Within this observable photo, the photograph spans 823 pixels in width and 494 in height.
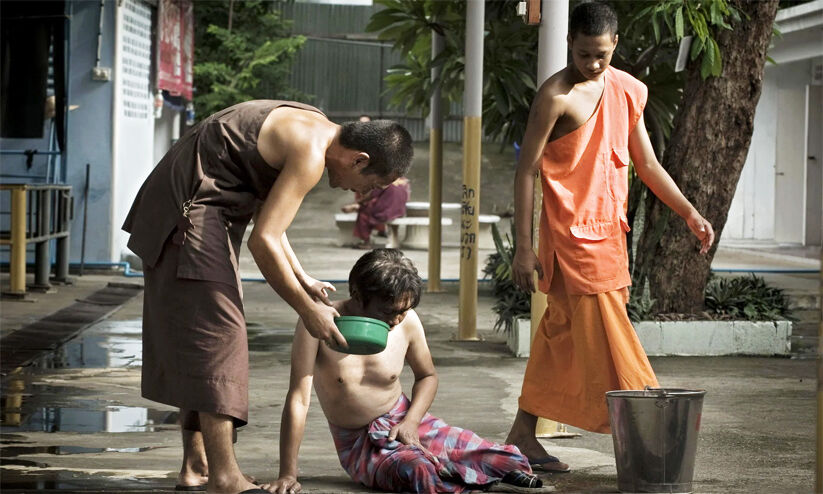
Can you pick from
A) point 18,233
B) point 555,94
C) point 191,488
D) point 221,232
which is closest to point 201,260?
point 221,232

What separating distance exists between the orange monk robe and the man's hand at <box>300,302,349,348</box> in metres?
1.38

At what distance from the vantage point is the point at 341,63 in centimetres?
3534

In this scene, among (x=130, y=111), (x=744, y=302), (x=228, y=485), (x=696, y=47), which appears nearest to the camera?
(x=228, y=485)

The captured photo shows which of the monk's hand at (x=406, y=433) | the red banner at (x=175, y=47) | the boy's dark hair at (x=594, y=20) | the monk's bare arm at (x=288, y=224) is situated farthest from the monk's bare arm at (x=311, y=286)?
the red banner at (x=175, y=47)

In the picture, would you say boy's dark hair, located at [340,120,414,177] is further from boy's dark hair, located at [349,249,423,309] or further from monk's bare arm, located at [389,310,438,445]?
monk's bare arm, located at [389,310,438,445]

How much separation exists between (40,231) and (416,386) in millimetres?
8252

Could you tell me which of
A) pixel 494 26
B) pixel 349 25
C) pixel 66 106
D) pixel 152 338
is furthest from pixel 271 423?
pixel 349 25

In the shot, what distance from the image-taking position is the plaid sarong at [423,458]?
15.4 feet

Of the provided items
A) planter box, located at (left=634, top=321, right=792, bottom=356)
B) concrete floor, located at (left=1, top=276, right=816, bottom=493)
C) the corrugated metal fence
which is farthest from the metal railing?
the corrugated metal fence

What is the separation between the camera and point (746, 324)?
359 inches

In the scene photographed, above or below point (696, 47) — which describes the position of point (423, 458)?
below

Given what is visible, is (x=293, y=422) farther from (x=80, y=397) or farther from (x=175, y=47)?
(x=175, y=47)

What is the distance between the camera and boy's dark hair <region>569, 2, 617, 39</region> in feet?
16.9

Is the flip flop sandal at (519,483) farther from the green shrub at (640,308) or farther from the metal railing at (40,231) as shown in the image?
the metal railing at (40,231)
